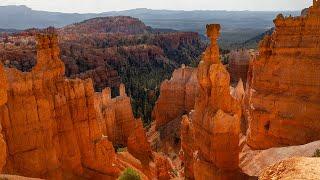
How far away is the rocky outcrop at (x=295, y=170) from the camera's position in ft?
33.3

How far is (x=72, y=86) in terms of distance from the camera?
75.4 ft

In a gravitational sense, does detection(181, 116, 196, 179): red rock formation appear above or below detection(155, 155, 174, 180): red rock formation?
above

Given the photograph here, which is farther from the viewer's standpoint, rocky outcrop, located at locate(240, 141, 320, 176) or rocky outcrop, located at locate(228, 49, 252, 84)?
rocky outcrop, located at locate(228, 49, 252, 84)

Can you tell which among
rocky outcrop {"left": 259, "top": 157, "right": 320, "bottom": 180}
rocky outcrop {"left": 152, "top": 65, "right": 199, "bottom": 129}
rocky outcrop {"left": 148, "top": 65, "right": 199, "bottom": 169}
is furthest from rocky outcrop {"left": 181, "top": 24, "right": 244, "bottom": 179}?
rocky outcrop {"left": 152, "top": 65, "right": 199, "bottom": 129}

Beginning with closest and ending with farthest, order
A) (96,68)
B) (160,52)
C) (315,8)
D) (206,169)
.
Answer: (206,169), (315,8), (96,68), (160,52)

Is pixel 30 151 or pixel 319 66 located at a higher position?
pixel 319 66

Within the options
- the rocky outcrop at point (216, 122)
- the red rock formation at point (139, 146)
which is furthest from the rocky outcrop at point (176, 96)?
the rocky outcrop at point (216, 122)

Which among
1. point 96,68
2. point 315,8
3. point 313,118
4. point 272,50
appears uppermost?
point 315,8

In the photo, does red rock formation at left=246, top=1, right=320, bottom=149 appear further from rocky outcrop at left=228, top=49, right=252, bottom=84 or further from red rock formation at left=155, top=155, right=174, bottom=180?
rocky outcrop at left=228, top=49, right=252, bottom=84

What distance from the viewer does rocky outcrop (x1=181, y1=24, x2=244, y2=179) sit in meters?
19.5

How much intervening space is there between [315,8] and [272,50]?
11.1 ft

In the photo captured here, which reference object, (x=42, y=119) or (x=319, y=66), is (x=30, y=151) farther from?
(x=319, y=66)

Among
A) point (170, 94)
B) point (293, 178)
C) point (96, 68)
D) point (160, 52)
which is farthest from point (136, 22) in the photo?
point (293, 178)

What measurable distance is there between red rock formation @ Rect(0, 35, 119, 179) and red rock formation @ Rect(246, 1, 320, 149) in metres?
9.63
